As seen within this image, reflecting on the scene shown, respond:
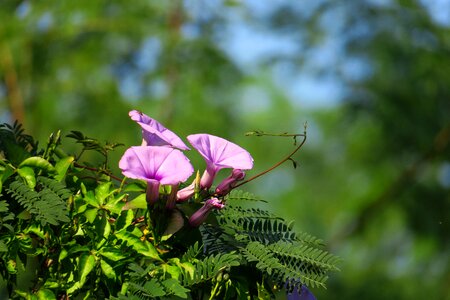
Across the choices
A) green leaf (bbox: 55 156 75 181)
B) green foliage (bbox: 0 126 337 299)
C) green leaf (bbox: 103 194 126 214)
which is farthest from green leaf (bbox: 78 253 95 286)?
green leaf (bbox: 55 156 75 181)

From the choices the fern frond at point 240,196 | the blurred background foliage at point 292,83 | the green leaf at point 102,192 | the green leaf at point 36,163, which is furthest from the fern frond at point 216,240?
the blurred background foliage at point 292,83

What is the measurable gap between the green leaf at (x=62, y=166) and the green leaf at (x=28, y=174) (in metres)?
0.05

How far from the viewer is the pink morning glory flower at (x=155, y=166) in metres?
1.50

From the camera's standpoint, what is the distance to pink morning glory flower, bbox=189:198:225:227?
1547mm

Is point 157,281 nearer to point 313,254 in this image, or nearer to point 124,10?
point 313,254

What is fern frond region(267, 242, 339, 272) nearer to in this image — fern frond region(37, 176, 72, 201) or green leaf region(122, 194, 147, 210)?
green leaf region(122, 194, 147, 210)

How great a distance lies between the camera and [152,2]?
6965 mm

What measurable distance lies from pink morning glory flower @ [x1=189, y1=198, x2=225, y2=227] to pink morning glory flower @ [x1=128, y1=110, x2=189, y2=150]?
0.13 meters

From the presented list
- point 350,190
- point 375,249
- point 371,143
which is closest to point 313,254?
point 371,143

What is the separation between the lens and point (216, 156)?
1.64 metres

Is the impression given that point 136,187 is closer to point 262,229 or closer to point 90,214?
point 90,214

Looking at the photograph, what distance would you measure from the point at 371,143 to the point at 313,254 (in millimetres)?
6142

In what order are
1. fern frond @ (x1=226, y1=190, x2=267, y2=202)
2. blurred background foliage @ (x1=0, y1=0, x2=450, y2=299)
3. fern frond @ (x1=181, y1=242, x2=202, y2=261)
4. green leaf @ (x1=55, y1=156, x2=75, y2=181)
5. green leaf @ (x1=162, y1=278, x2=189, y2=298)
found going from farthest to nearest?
blurred background foliage @ (x1=0, y1=0, x2=450, y2=299) → fern frond @ (x1=226, y1=190, x2=267, y2=202) → green leaf @ (x1=55, y1=156, x2=75, y2=181) → fern frond @ (x1=181, y1=242, x2=202, y2=261) → green leaf @ (x1=162, y1=278, x2=189, y2=298)

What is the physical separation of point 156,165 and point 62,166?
214 mm
